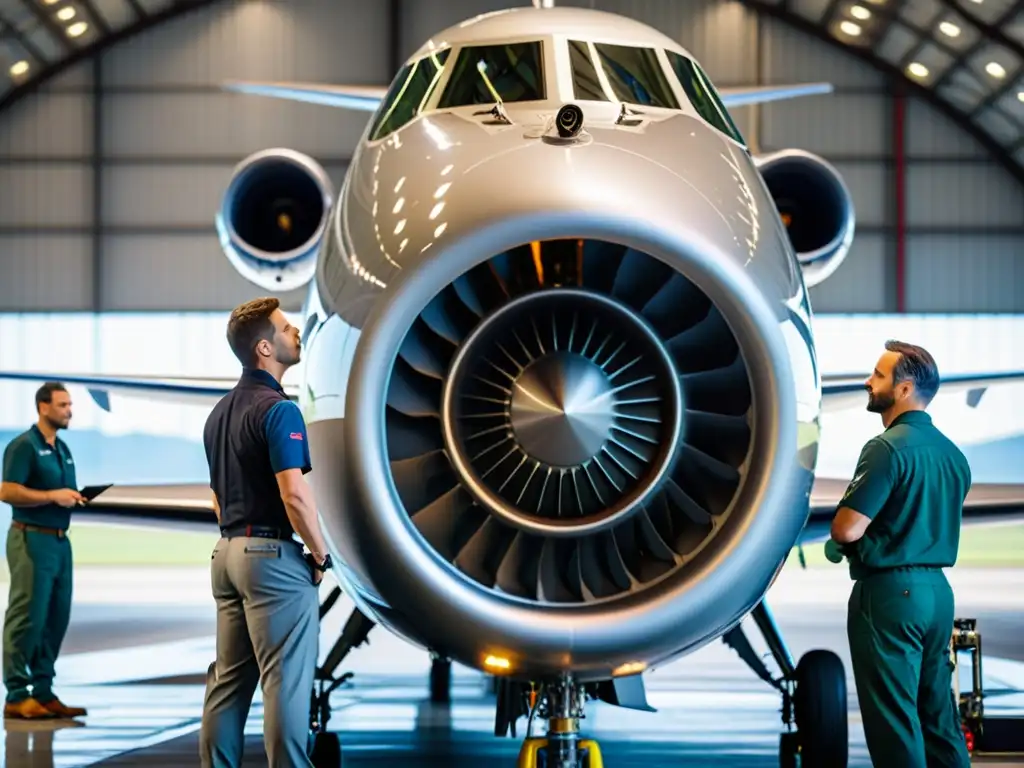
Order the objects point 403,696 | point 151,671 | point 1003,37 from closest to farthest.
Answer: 1. point 403,696
2. point 151,671
3. point 1003,37

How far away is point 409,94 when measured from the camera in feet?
21.1

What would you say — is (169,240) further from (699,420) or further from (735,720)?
(699,420)

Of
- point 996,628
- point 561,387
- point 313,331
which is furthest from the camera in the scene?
point 996,628

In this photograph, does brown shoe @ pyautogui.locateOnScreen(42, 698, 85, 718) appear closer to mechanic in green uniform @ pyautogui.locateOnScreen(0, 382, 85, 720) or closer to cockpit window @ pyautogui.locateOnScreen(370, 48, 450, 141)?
mechanic in green uniform @ pyautogui.locateOnScreen(0, 382, 85, 720)


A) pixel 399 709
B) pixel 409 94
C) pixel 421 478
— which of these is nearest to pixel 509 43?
pixel 409 94

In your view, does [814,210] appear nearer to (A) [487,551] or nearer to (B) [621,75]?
(B) [621,75]

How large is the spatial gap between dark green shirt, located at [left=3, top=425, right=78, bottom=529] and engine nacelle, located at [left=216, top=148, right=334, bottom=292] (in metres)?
1.99

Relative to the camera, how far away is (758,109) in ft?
93.3

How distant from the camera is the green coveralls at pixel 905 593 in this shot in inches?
217

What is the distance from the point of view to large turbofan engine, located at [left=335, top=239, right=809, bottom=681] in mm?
4590

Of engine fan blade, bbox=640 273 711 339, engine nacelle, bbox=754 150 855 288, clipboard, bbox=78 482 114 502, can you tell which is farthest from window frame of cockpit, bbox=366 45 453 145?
clipboard, bbox=78 482 114 502

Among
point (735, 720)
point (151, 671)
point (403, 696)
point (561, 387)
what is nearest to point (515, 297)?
point (561, 387)

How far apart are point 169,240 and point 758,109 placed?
1102 cm

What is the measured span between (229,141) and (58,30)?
11.5 feet
